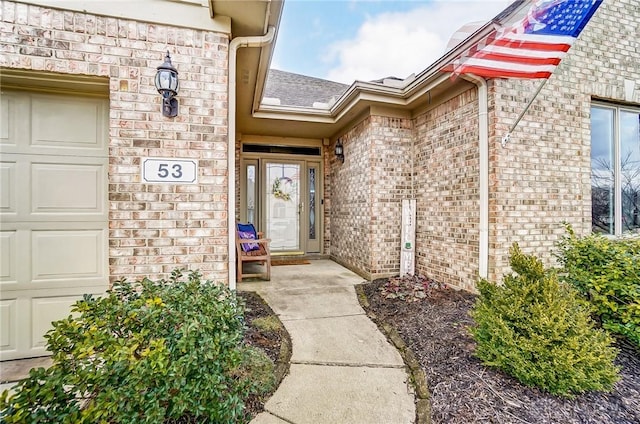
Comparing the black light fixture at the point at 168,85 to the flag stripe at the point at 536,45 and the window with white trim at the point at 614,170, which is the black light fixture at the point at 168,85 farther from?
the window with white trim at the point at 614,170

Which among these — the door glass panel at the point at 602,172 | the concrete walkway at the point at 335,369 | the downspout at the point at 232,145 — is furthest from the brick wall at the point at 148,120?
the door glass panel at the point at 602,172

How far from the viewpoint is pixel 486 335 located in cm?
224

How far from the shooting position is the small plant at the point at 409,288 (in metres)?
3.84

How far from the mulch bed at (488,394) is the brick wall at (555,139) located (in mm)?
1289

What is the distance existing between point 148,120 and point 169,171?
43cm

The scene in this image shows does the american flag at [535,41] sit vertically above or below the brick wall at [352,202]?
above

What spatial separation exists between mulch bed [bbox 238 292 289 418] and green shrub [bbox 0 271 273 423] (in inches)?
10.8

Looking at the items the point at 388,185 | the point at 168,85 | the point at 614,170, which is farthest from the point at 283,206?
the point at 614,170

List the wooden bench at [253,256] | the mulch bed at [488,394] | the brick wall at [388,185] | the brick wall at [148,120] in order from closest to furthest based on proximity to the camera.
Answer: the mulch bed at [488,394] < the brick wall at [148,120] < the wooden bench at [253,256] < the brick wall at [388,185]

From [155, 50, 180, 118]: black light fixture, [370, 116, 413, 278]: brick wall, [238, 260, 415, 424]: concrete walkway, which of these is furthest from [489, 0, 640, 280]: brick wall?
[155, 50, 180, 118]: black light fixture

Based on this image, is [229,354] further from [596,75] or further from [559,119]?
[596,75]

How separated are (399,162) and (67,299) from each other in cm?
440

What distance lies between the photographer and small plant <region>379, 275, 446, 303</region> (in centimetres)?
384

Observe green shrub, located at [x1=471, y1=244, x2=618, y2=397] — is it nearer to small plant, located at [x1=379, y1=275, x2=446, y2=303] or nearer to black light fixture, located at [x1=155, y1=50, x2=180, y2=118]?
small plant, located at [x1=379, y1=275, x2=446, y2=303]
